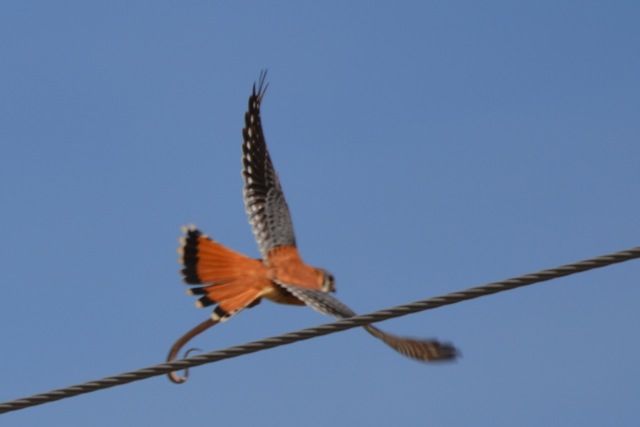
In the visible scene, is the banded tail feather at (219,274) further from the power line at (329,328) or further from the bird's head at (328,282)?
the power line at (329,328)

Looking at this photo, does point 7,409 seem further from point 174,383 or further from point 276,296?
point 276,296

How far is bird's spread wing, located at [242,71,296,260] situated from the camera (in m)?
9.95

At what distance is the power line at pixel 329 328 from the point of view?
18.8 ft

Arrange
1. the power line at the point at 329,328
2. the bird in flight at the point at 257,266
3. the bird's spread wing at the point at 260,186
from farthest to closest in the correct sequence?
the bird's spread wing at the point at 260,186, the bird in flight at the point at 257,266, the power line at the point at 329,328

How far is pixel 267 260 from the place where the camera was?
31.4 feet

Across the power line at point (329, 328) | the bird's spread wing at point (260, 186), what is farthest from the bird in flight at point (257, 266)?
the power line at point (329, 328)

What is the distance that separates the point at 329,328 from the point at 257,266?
11.5 ft

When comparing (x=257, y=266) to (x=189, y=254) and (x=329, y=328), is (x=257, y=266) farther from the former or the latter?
(x=329, y=328)

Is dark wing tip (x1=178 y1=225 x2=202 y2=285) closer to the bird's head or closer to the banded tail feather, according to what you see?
the banded tail feather

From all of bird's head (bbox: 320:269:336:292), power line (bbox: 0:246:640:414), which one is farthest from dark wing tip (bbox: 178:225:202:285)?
power line (bbox: 0:246:640:414)

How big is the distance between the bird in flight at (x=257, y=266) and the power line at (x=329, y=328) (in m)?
2.63

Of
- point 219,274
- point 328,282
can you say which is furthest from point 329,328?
point 328,282

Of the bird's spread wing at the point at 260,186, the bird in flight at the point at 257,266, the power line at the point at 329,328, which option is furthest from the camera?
the bird's spread wing at the point at 260,186

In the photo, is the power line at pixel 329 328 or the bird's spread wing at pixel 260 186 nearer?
the power line at pixel 329 328
